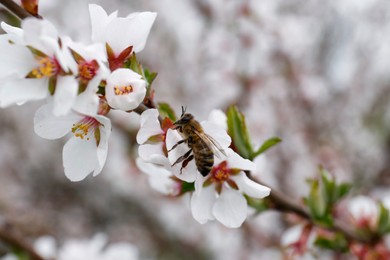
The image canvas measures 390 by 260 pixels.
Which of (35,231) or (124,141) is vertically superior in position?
(124,141)

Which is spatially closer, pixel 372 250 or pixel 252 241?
pixel 372 250

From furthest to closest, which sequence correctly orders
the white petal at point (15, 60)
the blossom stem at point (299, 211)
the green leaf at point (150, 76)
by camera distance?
the blossom stem at point (299, 211) → the green leaf at point (150, 76) → the white petal at point (15, 60)

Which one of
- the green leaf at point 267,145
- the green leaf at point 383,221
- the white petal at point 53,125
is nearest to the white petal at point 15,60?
the white petal at point 53,125

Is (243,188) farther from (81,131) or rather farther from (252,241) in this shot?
(252,241)

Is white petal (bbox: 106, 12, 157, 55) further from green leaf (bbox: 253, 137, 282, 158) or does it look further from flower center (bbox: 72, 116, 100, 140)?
green leaf (bbox: 253, 137, 282, 158)

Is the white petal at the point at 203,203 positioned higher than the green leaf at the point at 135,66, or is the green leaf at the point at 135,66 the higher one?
the green leaf at the point at 135,66

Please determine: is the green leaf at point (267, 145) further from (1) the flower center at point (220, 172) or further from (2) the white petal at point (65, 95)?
(2) the white petal at point (65, 95)

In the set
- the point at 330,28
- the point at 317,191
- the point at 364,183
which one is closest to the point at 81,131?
the point at 317,191
